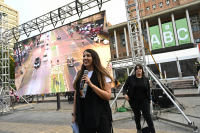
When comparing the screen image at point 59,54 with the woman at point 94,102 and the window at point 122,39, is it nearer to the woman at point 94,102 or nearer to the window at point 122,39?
the woman at point 94,102

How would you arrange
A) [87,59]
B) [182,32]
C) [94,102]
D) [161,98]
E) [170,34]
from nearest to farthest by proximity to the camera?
[94,102]
[87,59]
[161,98]
[182,32]
[170,34]

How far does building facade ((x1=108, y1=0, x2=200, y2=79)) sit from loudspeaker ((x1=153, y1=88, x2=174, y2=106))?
4104 mm

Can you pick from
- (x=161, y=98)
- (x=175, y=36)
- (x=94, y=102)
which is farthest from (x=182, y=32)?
(x=94, y=102)

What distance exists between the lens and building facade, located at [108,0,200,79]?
60.6 feet

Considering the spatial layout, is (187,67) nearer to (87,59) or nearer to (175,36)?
(175,36)

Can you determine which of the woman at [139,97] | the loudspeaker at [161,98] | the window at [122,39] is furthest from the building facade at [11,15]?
the woman at [139,97]

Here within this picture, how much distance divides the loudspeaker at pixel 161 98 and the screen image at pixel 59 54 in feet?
8.44

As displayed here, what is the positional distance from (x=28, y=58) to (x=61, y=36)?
3100 mm

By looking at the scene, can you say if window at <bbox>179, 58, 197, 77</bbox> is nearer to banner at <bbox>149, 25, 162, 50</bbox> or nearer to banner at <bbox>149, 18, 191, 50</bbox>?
banner at <bbox>149, 18, 191, 50</bbox>

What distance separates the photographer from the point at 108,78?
167cm

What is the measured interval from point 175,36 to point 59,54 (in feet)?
78.0

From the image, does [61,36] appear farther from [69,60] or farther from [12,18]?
[12,18]

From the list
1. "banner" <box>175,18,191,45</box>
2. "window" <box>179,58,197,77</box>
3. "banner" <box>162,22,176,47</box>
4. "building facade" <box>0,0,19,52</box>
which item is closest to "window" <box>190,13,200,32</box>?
"banner" <box>175,18,191,45</box>

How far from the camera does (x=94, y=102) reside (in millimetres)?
1548
